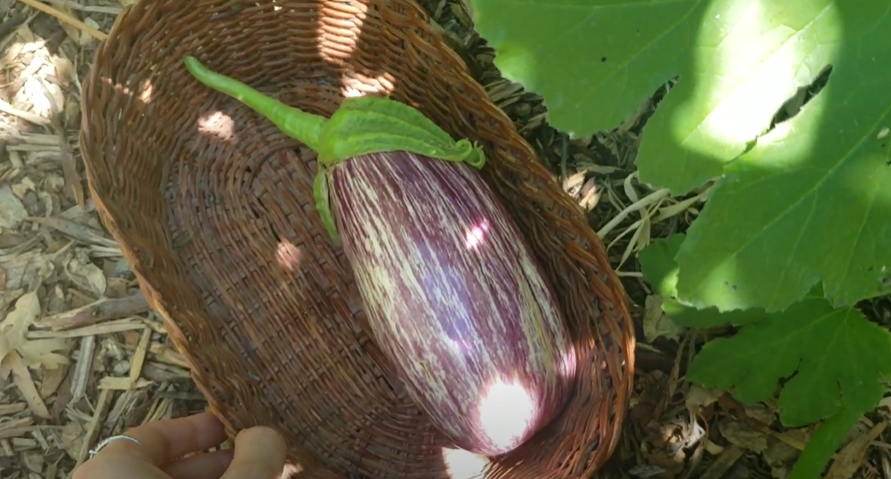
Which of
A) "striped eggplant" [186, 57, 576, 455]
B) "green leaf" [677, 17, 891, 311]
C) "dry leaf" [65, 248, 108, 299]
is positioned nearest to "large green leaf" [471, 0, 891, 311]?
"green leaf" [677, 17, 891, 311]

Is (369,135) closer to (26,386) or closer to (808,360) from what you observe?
(808,360)

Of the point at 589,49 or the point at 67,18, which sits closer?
the point at 589,49

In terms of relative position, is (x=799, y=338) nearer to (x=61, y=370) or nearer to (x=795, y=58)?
(x=795, y=58)

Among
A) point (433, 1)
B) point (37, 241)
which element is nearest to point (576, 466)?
point (433, 1)

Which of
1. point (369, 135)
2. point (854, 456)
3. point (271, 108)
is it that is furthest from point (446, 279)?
point (854, 456)

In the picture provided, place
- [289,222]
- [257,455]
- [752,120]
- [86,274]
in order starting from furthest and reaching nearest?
[86,274] < [289,222] < [257,455] < [752,120]

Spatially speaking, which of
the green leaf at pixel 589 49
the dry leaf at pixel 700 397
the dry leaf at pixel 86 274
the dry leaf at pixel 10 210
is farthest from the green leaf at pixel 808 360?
the dry leaf at pixel 10 210

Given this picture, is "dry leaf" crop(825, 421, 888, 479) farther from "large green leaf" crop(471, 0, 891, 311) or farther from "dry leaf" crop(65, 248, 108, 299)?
"dry leaf" crop(65, 248, 108, 299)
